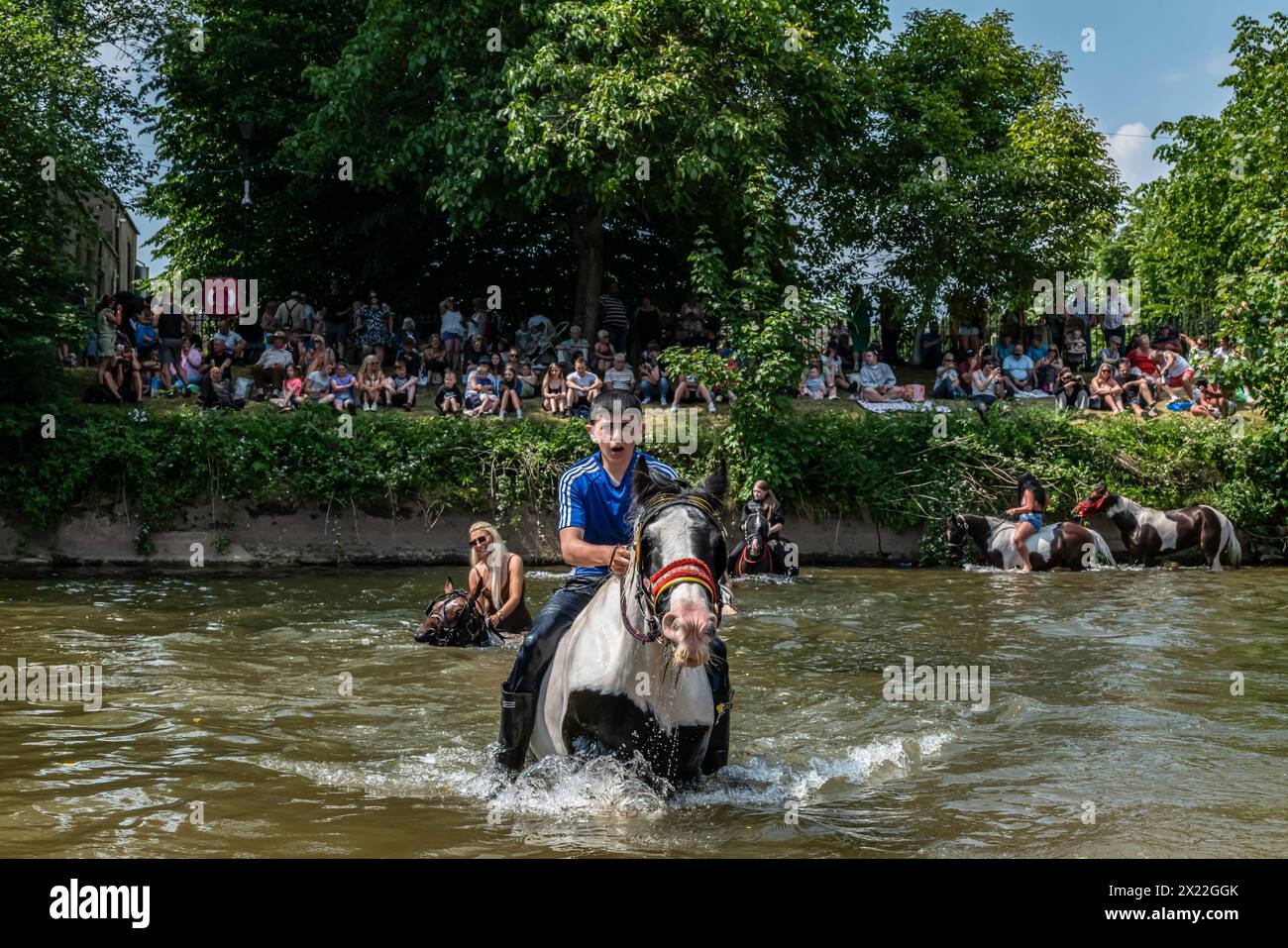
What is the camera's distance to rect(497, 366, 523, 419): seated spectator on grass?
24828 mm

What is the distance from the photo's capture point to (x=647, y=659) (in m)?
6.28

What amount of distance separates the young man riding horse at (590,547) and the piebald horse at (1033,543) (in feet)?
53.7

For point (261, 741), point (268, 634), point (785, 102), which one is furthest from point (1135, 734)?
point (785, 102)

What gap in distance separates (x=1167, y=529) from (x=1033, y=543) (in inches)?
113

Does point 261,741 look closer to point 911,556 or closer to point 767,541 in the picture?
point 767,541

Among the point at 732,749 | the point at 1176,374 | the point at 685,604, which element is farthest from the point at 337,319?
the point at 685,604

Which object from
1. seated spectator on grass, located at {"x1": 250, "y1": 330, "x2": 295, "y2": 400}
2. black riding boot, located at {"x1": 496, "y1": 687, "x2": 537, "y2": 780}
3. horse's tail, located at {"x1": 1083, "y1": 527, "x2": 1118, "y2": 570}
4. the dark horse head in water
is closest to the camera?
black riding boot, located at {"x1": 496, "y1": 687, "x2": 537, "y2": 780}

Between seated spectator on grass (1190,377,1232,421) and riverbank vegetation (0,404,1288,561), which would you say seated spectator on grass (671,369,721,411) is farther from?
seated spectator on grass (1190,377,1232,421)

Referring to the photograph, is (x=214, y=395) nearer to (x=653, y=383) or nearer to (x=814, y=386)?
(x=653, y=383)

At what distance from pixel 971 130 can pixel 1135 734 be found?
27.0 meters

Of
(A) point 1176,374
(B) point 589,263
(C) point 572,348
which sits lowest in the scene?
(A) point 1176,374

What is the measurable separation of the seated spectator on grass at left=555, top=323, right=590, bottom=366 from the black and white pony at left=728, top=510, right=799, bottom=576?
24.7 feet

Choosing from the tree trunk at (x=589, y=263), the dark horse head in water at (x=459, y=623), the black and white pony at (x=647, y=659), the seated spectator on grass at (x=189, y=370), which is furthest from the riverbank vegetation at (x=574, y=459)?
the black and white pony at (x=647, y=659)

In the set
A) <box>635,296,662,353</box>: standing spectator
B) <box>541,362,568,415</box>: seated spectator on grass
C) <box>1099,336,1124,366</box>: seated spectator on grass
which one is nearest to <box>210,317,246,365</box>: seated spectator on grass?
<box>541,362,568,415</box>: seated spectator on grass
